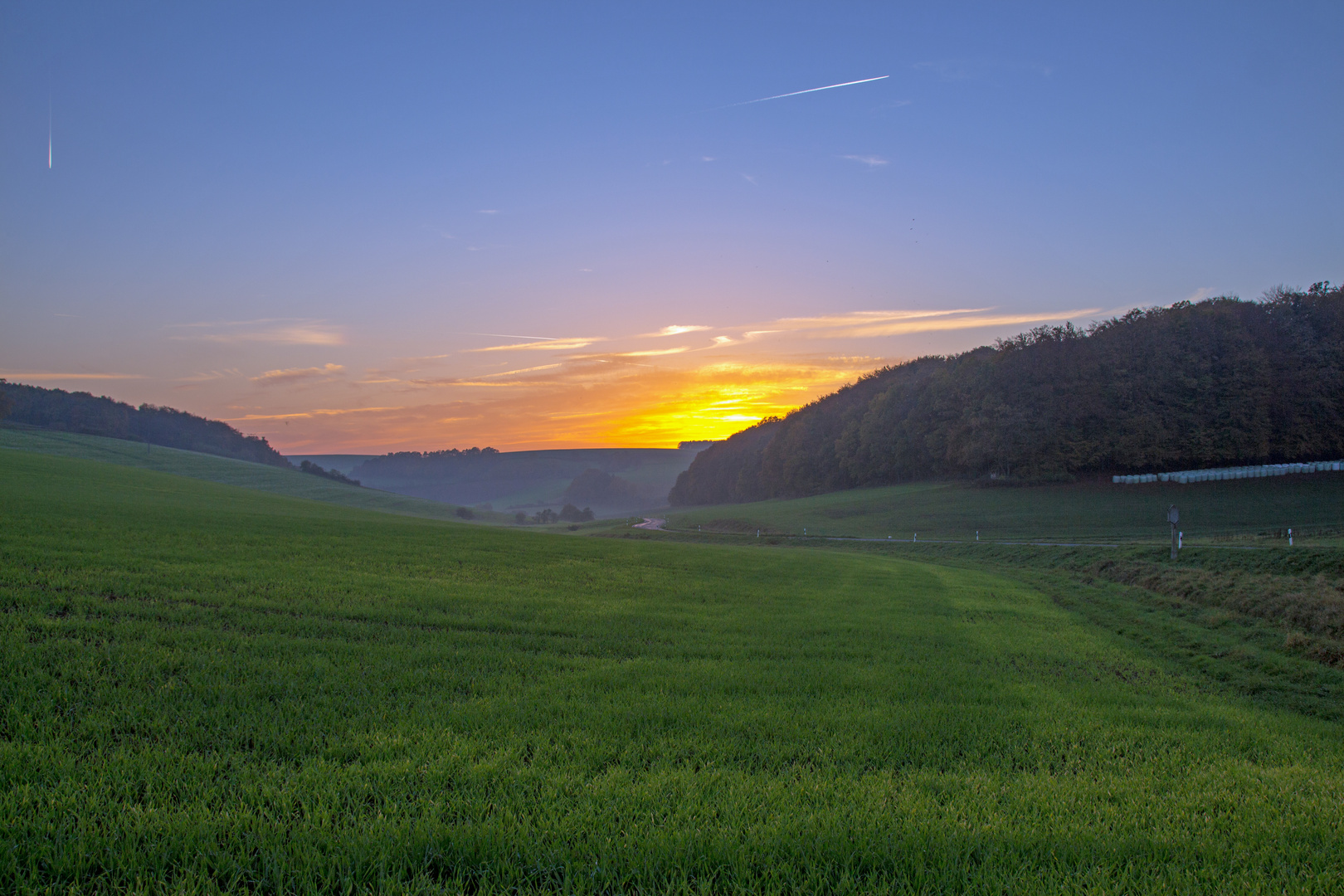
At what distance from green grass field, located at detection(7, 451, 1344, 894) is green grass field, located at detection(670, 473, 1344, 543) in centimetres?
3070

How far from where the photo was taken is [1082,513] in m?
47.5

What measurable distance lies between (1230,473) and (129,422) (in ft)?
581

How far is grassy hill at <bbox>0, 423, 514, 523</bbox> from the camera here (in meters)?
72.1

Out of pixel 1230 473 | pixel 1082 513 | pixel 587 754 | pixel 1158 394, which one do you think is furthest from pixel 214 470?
pixel 1230 473

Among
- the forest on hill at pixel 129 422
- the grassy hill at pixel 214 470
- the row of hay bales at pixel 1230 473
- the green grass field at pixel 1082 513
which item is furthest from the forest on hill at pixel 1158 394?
the forest on hill at pixel 129 422

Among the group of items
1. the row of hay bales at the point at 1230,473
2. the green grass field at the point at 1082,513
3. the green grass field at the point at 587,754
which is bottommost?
the green grass field at the point at 1082,513

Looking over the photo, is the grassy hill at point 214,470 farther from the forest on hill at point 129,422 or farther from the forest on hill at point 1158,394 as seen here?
the forest on hill at point 1158,394

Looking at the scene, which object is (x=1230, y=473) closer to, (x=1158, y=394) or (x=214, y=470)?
(x=1158, y=394)

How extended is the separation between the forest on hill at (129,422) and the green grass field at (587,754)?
4048 inches

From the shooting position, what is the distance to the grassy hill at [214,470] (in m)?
72.1

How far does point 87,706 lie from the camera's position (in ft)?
18.7

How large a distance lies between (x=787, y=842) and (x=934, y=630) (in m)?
10.3

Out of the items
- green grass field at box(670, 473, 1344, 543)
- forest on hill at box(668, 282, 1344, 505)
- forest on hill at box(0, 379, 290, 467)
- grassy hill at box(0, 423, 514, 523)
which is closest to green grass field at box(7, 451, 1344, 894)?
green grass field at box(670, 473, 1344, 543)

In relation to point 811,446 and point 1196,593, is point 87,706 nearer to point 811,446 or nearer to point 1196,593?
point 1196,593
